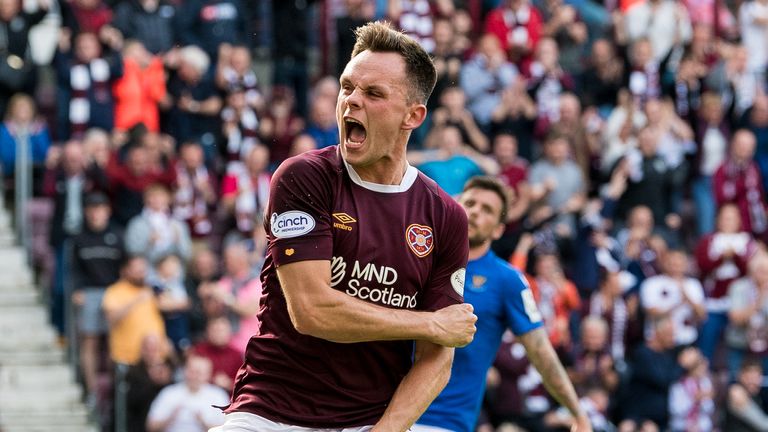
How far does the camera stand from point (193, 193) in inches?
584

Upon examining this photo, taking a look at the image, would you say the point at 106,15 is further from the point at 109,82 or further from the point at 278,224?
the point at 278,224

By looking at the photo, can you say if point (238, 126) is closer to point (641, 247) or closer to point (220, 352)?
point (220, 352)

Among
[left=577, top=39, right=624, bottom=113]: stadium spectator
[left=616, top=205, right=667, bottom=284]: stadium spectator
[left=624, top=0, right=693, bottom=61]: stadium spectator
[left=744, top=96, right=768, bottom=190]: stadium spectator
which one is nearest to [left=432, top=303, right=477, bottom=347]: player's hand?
[left=616, top=205, right=667, bottom=284]: stadium spectator

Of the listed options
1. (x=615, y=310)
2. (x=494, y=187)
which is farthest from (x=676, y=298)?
(x=494, y=187)

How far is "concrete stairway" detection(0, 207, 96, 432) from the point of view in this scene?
45.3 feet

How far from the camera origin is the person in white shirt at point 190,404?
1255 cm

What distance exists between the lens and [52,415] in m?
13.9

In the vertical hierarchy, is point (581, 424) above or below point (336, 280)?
below

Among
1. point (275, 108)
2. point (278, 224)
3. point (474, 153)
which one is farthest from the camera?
point (275, 108)

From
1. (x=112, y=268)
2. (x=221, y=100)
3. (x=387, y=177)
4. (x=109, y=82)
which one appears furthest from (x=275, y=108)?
(x=387, y=177)

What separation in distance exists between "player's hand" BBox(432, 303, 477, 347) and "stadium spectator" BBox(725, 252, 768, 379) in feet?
34.1

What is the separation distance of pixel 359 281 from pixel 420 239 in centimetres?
30

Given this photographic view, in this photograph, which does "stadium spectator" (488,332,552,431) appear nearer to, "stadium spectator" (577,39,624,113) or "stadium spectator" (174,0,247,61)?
"stadium spectator" (577,39,624,113)

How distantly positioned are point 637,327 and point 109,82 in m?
6.13
